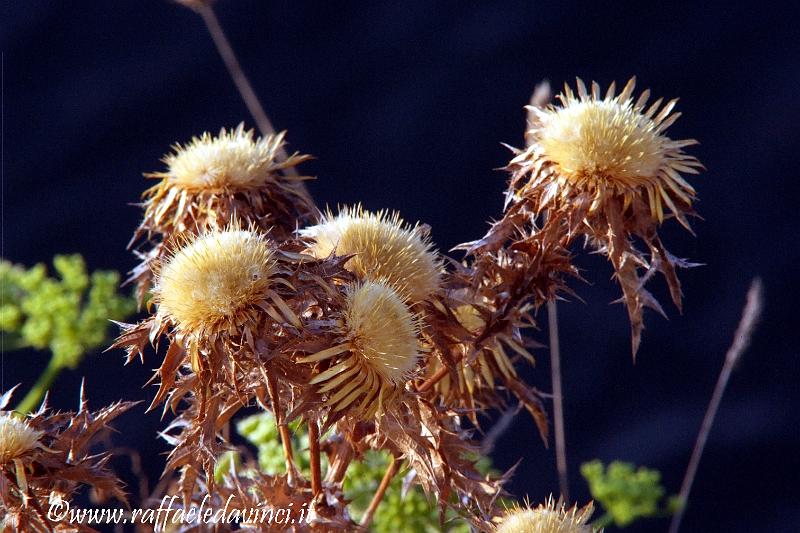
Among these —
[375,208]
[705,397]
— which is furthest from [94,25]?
[705,397]

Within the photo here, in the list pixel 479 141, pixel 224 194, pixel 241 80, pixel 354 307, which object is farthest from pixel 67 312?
pixel 479 141

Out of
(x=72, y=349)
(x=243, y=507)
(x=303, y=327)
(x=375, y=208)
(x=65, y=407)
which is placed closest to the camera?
(x=303, y=327)

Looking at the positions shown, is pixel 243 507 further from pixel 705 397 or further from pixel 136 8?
pixel 136 8

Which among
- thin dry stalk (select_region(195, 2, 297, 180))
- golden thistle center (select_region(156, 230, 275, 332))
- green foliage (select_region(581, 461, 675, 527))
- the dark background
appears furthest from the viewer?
the dark background

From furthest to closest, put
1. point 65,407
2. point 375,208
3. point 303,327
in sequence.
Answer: point 375,208 → point 65,407 → point 303,327

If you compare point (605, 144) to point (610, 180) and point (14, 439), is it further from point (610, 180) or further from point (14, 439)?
point (14, 439)

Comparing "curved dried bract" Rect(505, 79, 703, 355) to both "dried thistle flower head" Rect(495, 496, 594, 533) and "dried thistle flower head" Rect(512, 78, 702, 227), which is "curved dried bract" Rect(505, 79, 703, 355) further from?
"dried thistle flower head" Rect(495, 496, 594, 533)

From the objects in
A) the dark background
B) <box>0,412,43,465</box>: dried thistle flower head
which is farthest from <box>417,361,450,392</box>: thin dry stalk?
the dark background
